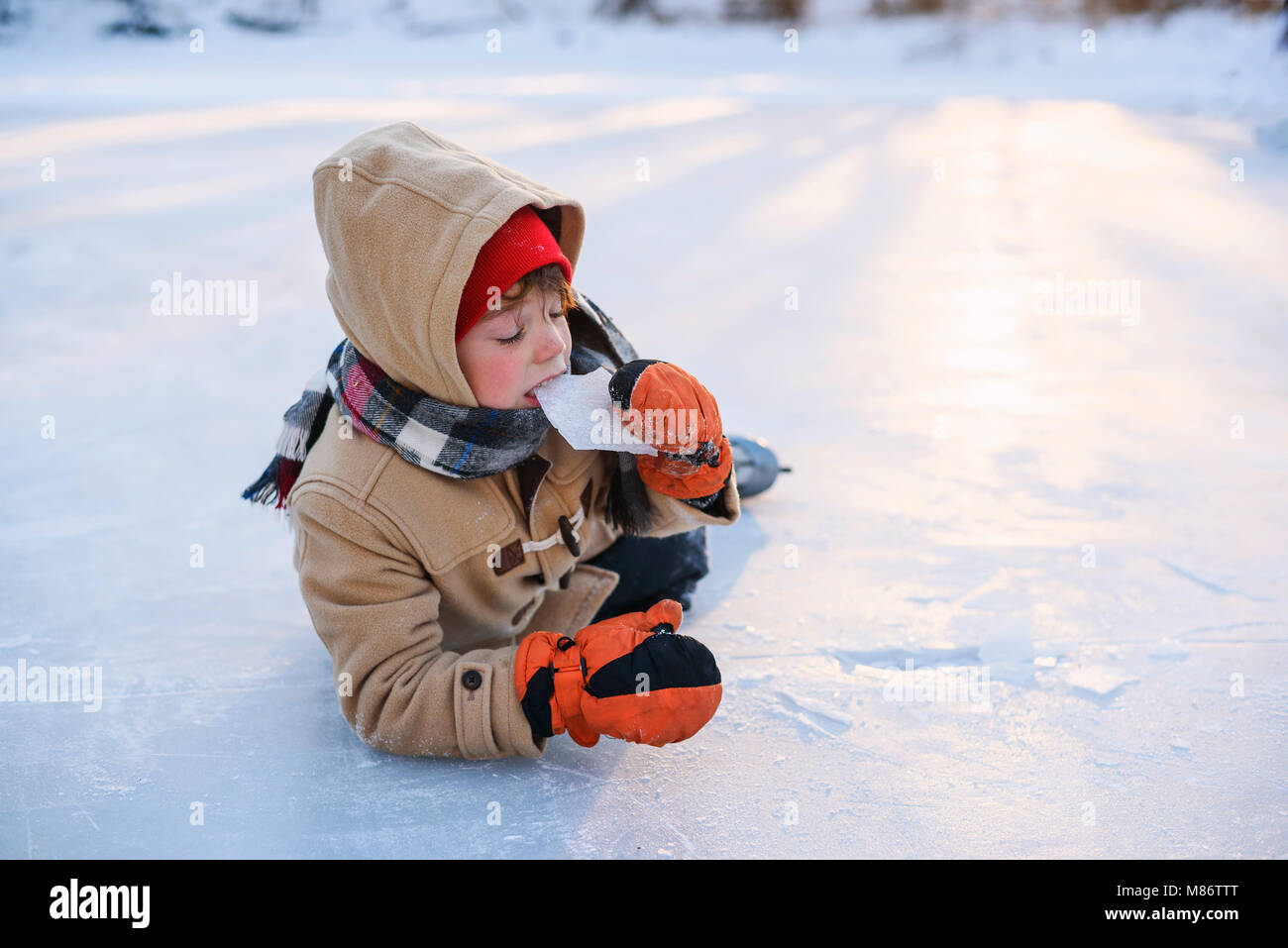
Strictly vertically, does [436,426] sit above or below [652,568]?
above

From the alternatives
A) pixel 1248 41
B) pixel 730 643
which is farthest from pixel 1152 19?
pixel 730 643

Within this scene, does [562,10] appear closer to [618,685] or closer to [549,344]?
[549,344]

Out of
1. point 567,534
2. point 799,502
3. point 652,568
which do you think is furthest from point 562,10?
point 567,534

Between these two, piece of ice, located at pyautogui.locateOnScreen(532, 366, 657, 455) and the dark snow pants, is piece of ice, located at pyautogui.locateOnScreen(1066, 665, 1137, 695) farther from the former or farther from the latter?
piece of ice, located at pyautogui.locateOnScreen(532, 366, 657, 455)

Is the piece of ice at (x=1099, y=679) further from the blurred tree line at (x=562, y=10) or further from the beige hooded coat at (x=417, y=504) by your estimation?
the blurred tree line at (x=562, y=10)

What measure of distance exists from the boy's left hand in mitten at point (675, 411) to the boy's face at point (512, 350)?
0.29 feet

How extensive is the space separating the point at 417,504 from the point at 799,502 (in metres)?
0.95

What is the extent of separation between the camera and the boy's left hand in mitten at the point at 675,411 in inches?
48.8

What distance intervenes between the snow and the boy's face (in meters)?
0.46

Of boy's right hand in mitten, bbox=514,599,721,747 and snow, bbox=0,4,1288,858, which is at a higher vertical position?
boy's right hand in mitten, bbox=514,599,721,747

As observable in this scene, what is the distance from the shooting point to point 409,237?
3.80ft

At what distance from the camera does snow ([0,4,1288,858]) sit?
127cm

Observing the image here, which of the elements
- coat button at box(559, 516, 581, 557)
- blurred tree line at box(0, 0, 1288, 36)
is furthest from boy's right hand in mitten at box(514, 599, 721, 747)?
blurred tree line at box(0, 0, 1288, 36)

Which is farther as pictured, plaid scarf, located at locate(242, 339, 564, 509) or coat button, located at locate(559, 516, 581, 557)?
coat button, located at locate(559, 516, 581, 557)
